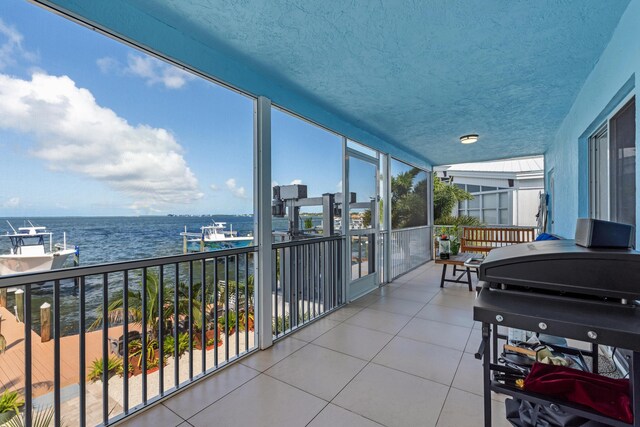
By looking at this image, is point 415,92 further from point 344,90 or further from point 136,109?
point 136,109

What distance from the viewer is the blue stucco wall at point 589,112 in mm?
1677

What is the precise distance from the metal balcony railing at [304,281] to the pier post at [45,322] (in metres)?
1.54

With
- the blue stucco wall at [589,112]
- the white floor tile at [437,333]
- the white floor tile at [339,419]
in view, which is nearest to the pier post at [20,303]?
the white floor tile at [339,419]

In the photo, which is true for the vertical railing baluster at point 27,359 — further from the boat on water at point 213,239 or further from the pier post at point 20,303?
the boat on water at point 213,239

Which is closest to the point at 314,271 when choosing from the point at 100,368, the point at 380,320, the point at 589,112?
the point at 380,320

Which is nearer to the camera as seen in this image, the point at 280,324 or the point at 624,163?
the point at 624,163

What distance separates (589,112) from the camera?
8.44 ft

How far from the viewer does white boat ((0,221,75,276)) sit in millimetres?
1367

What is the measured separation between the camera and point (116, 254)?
1724 millimetres

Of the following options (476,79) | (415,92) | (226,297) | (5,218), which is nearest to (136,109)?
(5,218)

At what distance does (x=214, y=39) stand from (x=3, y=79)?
1178 mm

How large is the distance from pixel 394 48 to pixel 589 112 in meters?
1.93

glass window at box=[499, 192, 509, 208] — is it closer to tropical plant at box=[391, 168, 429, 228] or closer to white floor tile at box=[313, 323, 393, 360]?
tropical plant at box=[391, 168, 429, 228]

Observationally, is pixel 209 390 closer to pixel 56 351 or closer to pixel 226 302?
pixel 226 302
